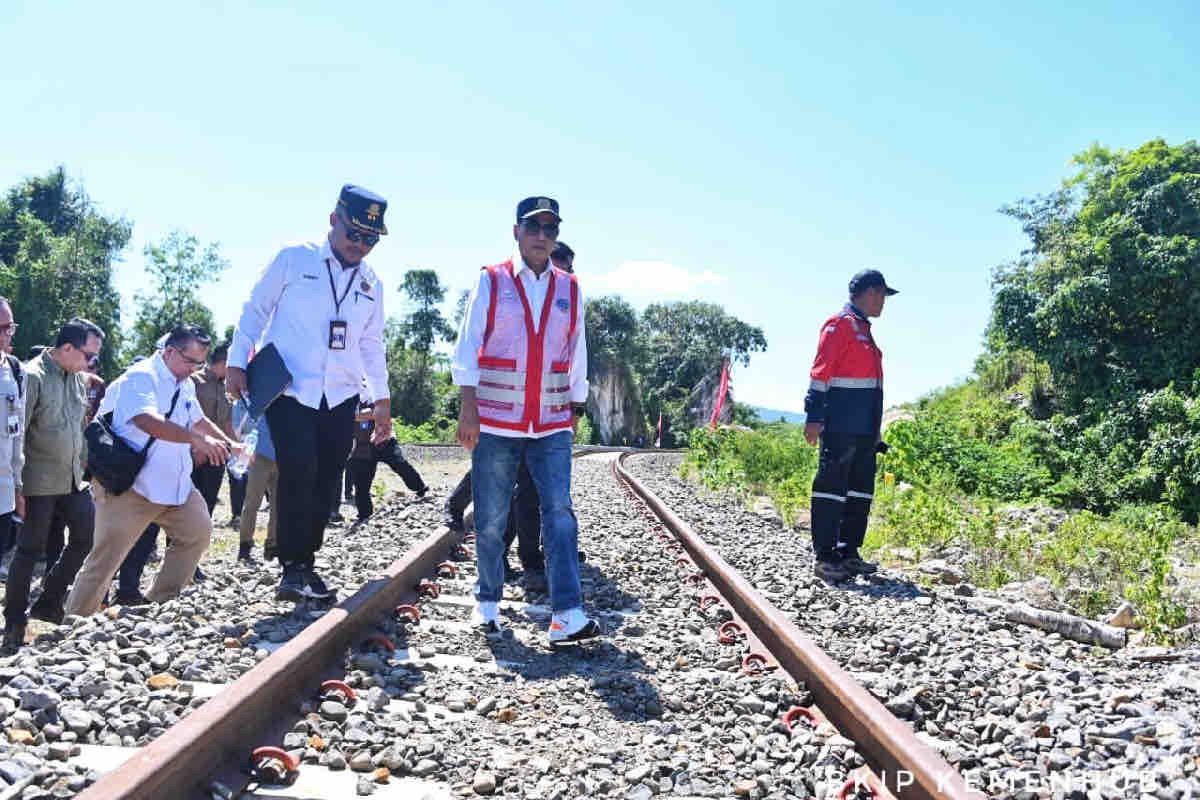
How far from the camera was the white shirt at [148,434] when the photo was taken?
15.8 feet

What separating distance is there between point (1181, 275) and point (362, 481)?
45.7 ft

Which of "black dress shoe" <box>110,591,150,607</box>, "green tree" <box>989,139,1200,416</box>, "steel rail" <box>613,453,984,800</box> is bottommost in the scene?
"black dress shoe" <box>110,591,150,607</box>

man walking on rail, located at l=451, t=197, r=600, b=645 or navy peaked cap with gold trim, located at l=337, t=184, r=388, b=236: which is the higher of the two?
navy peaked cap with gold trim, located at l=337, t=184, r=388, b=236

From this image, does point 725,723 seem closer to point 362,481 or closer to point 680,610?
point 680,610

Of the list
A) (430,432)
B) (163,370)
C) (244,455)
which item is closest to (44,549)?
(163,370)

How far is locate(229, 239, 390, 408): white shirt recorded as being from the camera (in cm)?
437

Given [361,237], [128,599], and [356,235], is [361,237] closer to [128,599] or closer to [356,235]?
[356,235]

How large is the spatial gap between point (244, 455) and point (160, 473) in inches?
21.8

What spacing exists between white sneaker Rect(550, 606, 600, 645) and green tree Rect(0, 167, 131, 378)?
37.6 meters

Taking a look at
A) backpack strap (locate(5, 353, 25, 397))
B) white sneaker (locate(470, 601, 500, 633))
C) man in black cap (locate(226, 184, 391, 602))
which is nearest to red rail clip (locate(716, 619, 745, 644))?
white sneaker (locate(470, 601, 500, 633))

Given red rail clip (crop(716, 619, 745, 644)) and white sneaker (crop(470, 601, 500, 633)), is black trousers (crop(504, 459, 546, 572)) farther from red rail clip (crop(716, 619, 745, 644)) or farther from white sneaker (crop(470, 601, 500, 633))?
red rail clip (crop(716, 619, 745, 644))

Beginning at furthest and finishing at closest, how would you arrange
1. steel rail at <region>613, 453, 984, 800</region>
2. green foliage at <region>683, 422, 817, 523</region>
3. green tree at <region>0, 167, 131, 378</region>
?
green tree at <region>0, 167, 131, 378</region>
green foliage at <region>683, 422, 817, 523</region>
steel rail at <region>613, 453, 984, 800</region>

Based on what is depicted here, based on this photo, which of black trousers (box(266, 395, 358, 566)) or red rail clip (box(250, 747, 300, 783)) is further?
black trousers (box(266, 395, 358, 566))

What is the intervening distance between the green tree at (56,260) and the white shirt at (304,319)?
120ft
